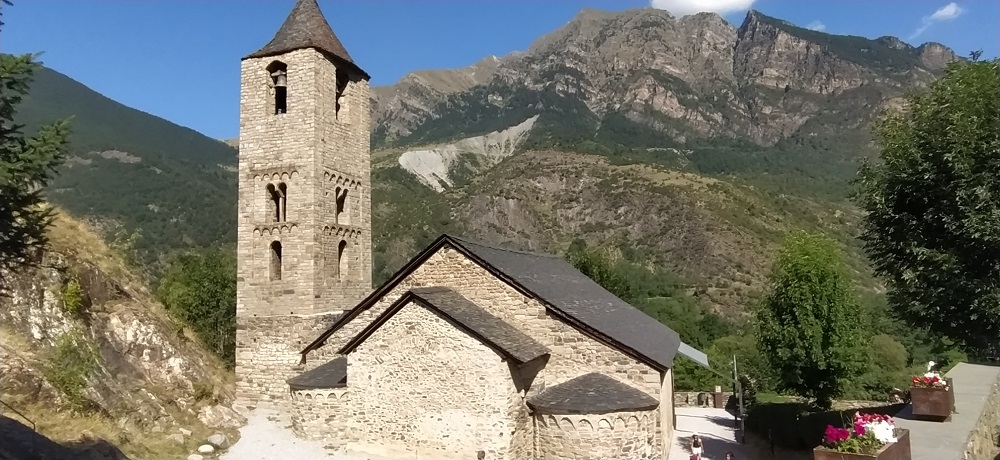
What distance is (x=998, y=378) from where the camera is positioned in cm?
1173

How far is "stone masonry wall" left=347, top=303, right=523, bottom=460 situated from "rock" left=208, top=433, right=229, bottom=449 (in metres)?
3.82

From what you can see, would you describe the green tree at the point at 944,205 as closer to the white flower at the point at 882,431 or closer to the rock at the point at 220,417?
the white flower at the point at 882,431

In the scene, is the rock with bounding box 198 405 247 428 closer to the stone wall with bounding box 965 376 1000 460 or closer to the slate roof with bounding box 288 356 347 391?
the slate roof with bounding box 288 356 347 391

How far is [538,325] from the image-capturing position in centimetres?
1571

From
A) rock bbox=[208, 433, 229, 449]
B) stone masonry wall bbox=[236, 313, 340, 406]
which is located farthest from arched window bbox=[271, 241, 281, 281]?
rock bbox=[208, 433, 229, 449]

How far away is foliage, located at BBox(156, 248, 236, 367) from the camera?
105 ft

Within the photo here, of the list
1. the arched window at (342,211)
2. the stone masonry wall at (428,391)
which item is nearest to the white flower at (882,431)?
the stone masonry wall at (428,391)

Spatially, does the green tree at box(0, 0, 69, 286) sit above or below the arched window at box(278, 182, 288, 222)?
below

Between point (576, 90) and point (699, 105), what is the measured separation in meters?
36.5

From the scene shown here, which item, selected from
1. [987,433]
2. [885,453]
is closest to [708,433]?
[987,433]

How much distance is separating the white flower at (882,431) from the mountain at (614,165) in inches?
1811

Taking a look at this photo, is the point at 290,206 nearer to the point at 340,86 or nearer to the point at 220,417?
the point at 340,86

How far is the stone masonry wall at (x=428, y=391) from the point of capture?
14078 mm

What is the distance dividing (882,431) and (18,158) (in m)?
11.7
